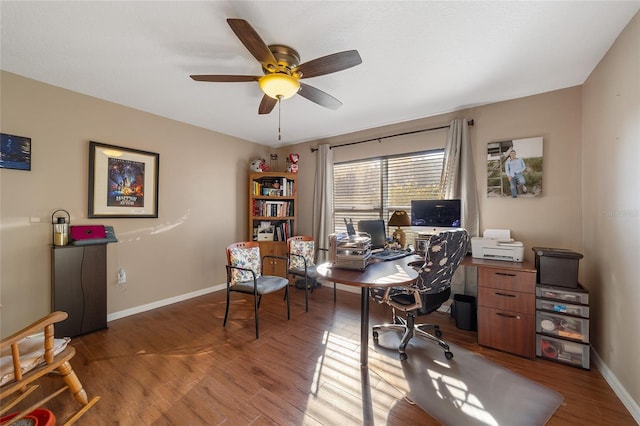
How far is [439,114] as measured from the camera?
3.20 m

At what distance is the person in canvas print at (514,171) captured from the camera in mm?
2686

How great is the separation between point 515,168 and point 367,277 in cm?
219

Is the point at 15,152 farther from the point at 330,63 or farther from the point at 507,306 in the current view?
the point at 507,306

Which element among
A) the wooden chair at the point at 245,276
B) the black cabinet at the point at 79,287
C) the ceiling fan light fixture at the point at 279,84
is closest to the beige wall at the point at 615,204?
the ceiling fan light fixture at the point at 279,84

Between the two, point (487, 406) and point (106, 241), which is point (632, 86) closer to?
point (487, 406)

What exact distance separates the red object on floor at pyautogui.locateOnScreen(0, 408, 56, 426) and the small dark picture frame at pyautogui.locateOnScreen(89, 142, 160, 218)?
74.0 inches

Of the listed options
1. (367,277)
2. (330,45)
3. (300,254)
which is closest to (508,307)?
(367,277)

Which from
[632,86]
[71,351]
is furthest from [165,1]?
[632,86]

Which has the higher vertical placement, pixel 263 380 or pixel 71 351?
pixel 71 351

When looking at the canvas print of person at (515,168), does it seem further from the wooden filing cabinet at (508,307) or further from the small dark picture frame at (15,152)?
the small dark picture frame at (15,152)

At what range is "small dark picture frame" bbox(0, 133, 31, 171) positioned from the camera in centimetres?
220

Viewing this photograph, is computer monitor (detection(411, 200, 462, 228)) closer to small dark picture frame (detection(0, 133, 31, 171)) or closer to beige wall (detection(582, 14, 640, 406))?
beige wall (detection(582, 14, 640, 406))

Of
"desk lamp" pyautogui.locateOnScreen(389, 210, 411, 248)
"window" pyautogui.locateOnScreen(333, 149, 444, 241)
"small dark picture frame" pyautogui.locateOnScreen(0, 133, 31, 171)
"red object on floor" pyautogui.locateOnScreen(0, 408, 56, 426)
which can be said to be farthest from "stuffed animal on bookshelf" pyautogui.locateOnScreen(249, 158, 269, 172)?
"red object on floor" pyautogui.locateOnScreen(0, 408, 56, 426)

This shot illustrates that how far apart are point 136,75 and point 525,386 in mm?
4126
